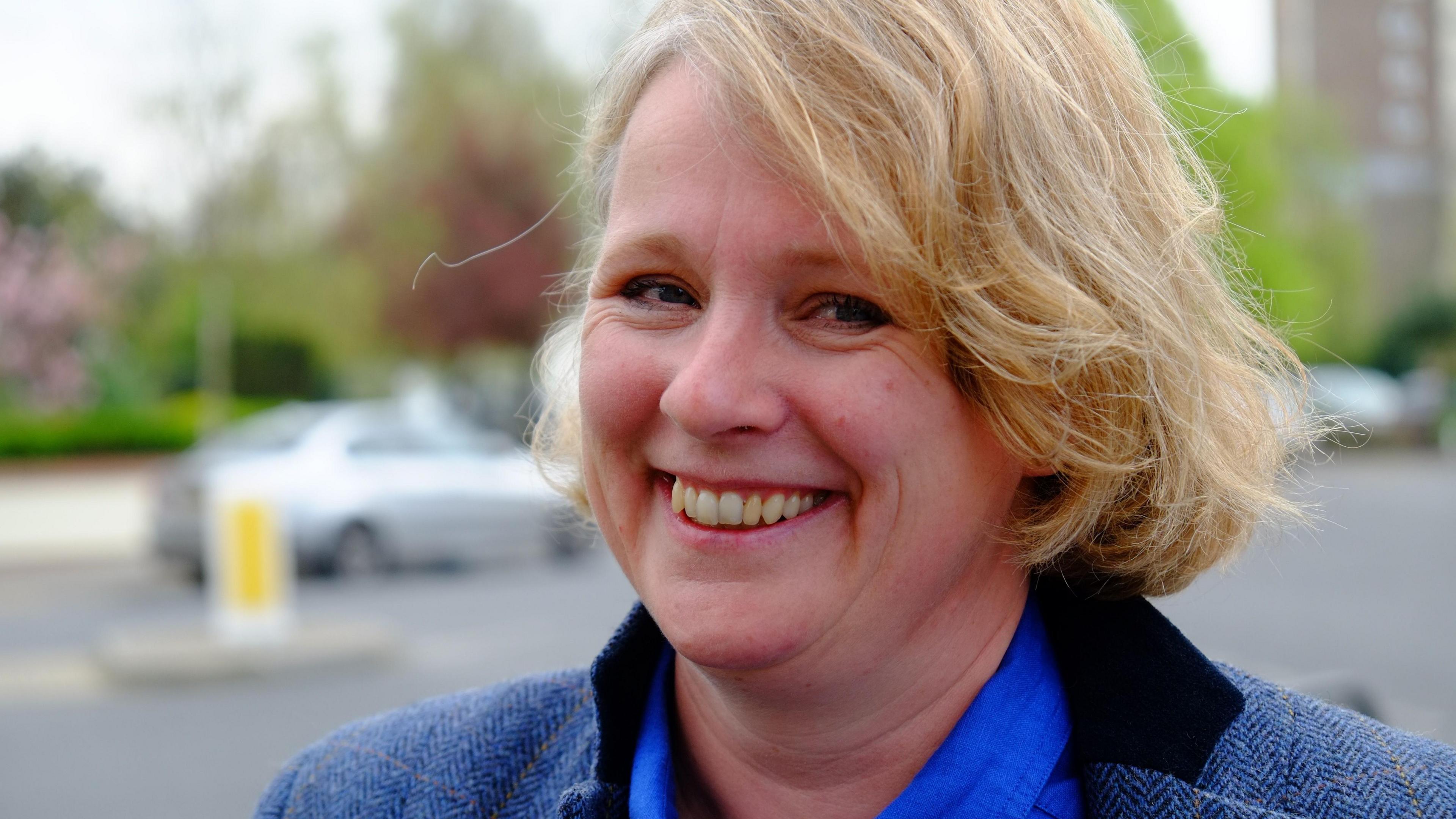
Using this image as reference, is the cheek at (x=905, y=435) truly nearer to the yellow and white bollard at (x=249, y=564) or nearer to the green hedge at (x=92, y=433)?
the yellow and white bollard at (x=249, y=564)

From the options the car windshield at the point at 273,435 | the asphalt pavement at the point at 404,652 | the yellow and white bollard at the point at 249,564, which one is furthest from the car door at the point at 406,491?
the yellow and white bollard at the point at 249,564

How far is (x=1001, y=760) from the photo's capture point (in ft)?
4.72

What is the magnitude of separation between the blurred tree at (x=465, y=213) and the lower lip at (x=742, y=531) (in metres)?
22.6

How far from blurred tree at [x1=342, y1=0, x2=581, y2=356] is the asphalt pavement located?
34.7 ft

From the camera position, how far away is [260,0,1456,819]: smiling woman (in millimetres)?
1292

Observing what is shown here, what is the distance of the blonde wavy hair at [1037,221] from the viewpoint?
4.21 ft

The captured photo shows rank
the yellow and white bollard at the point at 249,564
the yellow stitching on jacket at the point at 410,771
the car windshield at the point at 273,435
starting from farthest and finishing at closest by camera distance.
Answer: the car windshield at the point at 273,435
the yellow and white bollard at the point at 249,564
the yellow stitching on jacket at the point at 410,771

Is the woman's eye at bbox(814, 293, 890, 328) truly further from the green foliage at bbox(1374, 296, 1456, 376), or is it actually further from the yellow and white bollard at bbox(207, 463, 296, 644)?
the green foliage at bbox(1374, 296, 1456, 376)

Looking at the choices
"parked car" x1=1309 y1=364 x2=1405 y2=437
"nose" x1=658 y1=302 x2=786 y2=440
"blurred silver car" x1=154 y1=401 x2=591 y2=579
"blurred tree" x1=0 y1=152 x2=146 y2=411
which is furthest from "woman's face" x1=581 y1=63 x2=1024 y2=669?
"parked car" x1=1309 y1=364 x2=1405 y2=437

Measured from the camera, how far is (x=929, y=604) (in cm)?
140

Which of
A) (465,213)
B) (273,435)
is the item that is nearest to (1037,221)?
(273,435)

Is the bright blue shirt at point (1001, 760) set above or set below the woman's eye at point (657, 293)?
below

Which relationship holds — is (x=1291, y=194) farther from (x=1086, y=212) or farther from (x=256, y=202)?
(x=1086, y=212)

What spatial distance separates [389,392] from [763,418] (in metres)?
34.9
